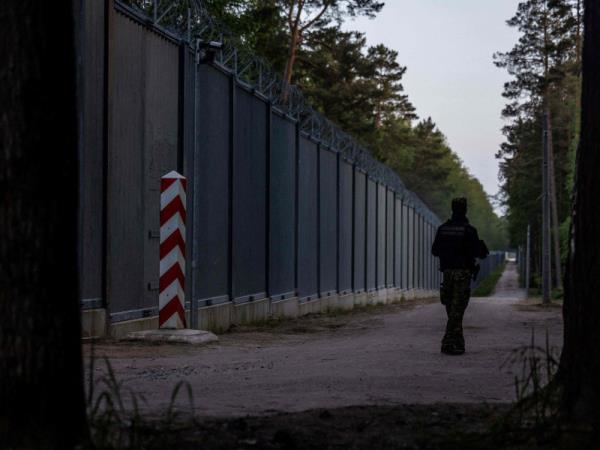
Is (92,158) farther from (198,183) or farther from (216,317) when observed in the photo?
(216,317)

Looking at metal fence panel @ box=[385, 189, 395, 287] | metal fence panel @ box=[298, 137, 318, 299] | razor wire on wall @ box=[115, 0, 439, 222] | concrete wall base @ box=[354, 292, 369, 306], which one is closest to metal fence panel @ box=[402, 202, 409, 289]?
metal fence panel @ box=[385, 189, 395, 287]

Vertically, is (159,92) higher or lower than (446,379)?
higher

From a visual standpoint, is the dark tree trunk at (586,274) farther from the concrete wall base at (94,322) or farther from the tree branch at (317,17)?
the tree branch at (317,17)

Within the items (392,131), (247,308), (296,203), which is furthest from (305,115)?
(392,131)

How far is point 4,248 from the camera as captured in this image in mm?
4672

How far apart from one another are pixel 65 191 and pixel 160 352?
7114mm

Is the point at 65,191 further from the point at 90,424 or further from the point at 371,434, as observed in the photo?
the point at 371,434

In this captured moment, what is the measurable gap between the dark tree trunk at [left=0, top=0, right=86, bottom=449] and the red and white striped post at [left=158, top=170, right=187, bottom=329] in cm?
812

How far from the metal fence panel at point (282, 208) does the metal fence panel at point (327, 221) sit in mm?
3895

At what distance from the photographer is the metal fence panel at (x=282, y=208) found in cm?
2153

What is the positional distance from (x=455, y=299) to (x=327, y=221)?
16.3 metres

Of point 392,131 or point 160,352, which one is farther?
point 392,131

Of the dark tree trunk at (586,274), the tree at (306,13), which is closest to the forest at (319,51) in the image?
the tree at (306,13)

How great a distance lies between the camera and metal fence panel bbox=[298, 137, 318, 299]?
24.7m
